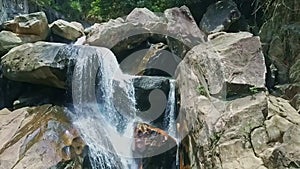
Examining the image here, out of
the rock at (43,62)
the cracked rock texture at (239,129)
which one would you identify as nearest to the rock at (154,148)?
the cracked rock texture at (239,129)

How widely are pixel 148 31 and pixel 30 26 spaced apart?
298 centimetres

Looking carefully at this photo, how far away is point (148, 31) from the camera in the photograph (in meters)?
7.91

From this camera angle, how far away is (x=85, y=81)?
6.92 metres

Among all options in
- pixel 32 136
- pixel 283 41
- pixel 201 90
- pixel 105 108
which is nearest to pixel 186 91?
pixel 201 90

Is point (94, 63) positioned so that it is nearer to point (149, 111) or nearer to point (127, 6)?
point (149, 111)

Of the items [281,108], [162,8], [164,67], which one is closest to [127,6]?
[162,8]

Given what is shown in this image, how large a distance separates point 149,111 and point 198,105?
2287 mm

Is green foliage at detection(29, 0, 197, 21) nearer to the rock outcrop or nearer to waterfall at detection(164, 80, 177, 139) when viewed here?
the rock outcrop

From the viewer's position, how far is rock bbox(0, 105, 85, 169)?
16.3 feet

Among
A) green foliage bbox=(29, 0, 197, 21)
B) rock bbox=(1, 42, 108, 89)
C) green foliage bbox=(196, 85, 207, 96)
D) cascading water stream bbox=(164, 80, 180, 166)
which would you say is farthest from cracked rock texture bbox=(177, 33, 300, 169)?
green foliage bbox=(29, 0, 197, 21)

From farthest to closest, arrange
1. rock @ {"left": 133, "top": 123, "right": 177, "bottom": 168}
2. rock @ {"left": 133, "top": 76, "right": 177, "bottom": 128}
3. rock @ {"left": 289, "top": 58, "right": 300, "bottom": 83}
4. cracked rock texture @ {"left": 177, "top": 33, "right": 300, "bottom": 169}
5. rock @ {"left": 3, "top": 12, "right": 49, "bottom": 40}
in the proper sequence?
rock @ {"left": 3, "top": 12, "right": 49, "bottom": 40} → rock @ {"left": 133, "top": 76, "right": 177, "bottom": 128} → rock @ {"left": 133, "top": 123, "right": 177, "bottom": 168} → rock @ {"left": 289, "top": 58, "right": 300, "bottom": 83} → cracked rock texture @ {"left": 177, "top": 33, "right": 300, "bottom": 169}

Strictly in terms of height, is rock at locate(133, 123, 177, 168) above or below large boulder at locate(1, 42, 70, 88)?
below

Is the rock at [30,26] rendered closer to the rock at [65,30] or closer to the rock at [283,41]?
the rock at [65,30]

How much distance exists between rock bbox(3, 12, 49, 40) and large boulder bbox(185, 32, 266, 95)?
4951mm
